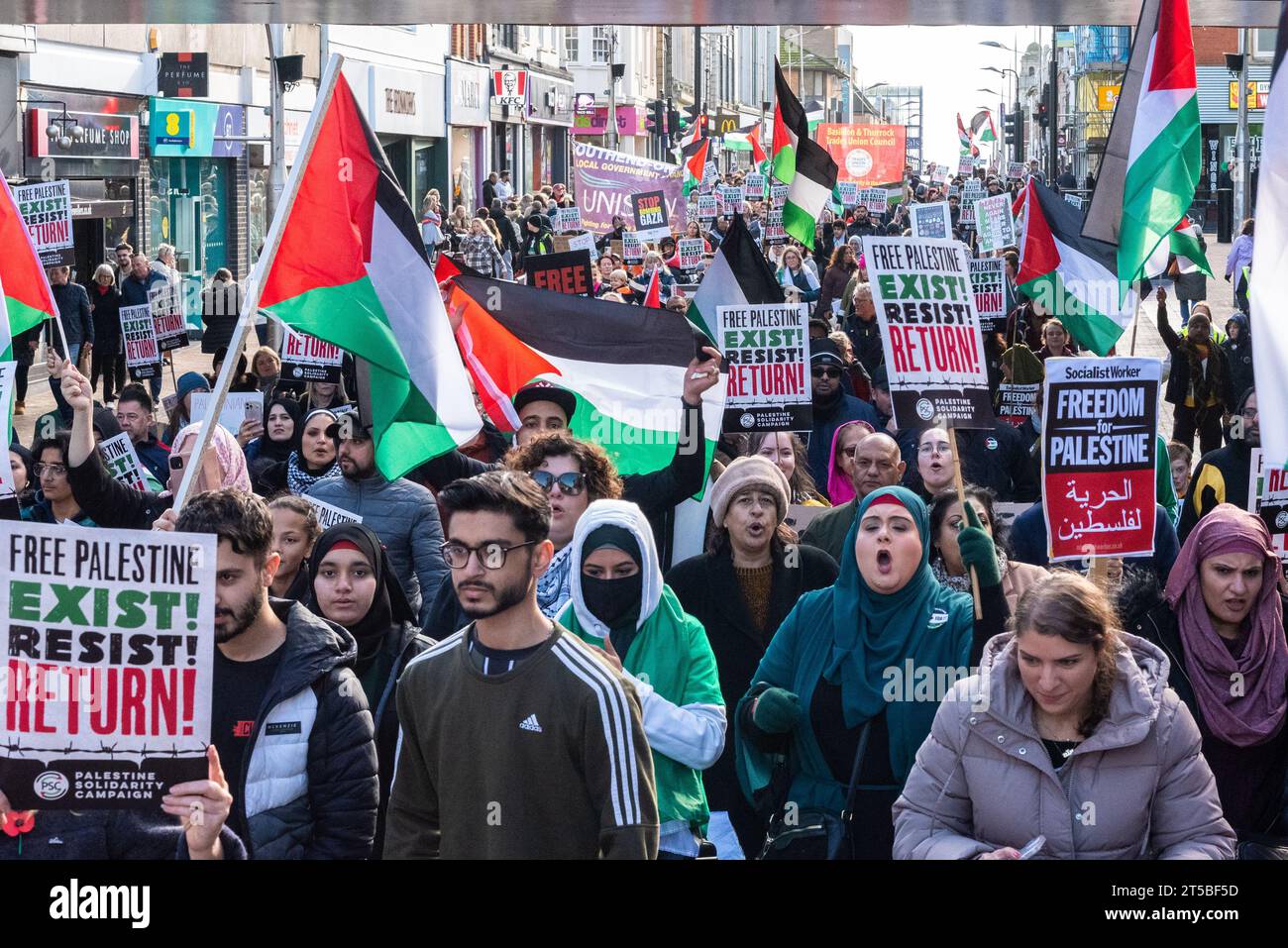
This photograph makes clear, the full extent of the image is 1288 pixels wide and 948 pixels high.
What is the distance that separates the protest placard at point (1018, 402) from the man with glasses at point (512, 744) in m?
6.87

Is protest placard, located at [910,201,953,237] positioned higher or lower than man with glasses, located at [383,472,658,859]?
higher

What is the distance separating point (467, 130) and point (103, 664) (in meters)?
46.2

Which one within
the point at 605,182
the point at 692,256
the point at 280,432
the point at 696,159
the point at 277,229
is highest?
the point at 696,159

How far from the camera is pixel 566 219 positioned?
81.0ft

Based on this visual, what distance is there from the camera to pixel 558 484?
19.4ft

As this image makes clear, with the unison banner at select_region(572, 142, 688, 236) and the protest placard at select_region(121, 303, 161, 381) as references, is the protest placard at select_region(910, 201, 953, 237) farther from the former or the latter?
the unison banner at select_region(572, 142, 688, 236)

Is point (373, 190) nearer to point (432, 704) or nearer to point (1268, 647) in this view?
point (432, 704)

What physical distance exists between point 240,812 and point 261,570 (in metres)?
0.59

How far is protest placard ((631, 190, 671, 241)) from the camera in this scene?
23.3 m

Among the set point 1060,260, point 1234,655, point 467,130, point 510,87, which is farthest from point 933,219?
point 510,87

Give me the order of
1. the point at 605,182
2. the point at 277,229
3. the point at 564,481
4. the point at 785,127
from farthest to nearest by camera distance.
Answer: the point at 605,182, the point at 785,127, the point at 277,229, the point at 564,481

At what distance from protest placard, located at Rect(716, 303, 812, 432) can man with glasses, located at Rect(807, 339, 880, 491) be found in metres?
0.33

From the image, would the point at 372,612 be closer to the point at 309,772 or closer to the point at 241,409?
the point at 309,772

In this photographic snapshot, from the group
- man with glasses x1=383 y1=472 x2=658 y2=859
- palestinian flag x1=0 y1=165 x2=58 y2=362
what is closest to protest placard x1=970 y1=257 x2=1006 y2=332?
palestinian flag x1=0 y1=165 x2=58 y2=362
